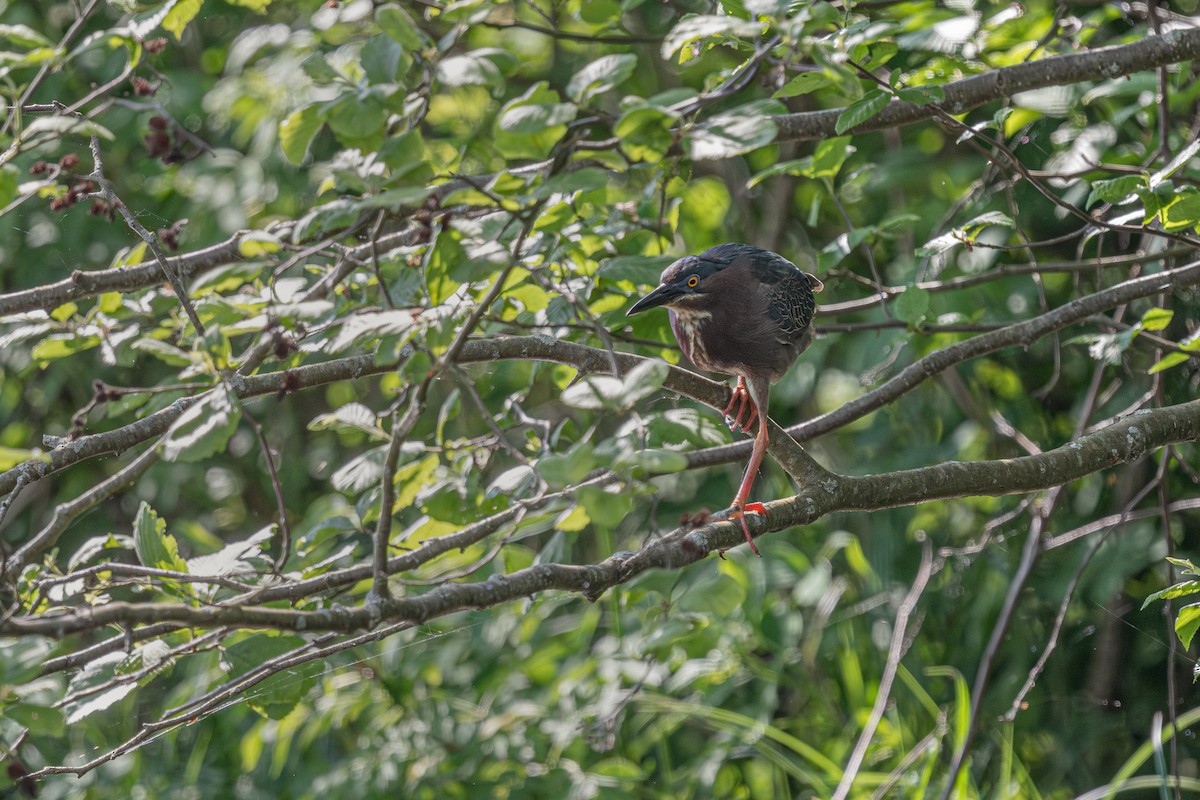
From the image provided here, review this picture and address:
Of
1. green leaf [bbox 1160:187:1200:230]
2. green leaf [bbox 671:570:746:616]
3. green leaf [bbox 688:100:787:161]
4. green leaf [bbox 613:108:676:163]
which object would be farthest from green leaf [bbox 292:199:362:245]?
green leaf [bbox 1160:187:1200:230]

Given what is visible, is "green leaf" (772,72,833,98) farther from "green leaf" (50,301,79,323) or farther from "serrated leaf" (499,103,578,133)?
"green leaf" (50,301,79,323)

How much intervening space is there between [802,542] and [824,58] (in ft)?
11.9

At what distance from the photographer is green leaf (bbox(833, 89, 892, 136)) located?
6.72 feet

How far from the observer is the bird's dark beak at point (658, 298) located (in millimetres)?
2441

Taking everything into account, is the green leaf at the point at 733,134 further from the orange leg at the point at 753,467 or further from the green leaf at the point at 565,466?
the orange leg at the point at 753,467

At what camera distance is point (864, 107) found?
207cm

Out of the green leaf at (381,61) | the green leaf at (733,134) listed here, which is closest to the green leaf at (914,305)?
the green leaf at (733,134)

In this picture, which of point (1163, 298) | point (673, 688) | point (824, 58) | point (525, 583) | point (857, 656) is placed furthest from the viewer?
point (857, 656)

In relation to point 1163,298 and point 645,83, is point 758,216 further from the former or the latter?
point 1163,298

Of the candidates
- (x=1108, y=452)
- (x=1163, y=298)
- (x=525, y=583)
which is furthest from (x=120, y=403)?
(x=1163, y=298)

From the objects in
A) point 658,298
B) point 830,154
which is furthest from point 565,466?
point 830,154

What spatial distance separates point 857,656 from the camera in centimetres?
465

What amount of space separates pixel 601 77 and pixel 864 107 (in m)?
0.65

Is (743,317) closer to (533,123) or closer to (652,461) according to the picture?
(533,123)
